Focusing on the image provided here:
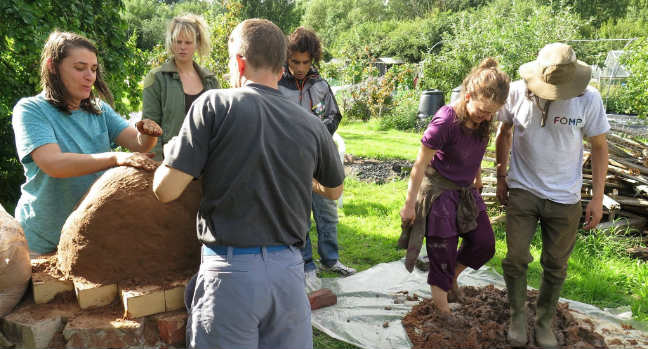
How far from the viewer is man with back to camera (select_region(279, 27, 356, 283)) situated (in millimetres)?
3777

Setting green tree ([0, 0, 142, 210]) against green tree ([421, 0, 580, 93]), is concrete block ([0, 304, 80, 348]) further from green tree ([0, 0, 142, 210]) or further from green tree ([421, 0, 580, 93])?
green tree ([421, 0, 580, 93])

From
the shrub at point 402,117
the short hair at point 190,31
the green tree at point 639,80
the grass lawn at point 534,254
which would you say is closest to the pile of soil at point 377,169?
the grass lawn at point 534,254

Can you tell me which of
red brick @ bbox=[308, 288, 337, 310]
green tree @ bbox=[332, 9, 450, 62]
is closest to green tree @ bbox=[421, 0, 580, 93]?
red brick @ bbox=[308, 288, 337, 310]

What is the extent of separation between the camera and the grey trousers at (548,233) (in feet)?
10.3

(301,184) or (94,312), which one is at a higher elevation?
(301,184)

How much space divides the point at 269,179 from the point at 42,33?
418cm

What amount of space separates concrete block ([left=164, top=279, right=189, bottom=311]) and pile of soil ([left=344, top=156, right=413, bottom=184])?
19.1 feet

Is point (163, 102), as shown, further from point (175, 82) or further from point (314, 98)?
point (314, 98)

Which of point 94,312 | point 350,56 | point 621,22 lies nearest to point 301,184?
point 94,312

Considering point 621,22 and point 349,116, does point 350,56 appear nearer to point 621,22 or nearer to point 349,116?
point 349,116

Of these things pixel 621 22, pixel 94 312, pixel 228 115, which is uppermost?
pixel 621 22

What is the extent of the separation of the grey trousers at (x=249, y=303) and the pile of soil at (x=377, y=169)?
610cm

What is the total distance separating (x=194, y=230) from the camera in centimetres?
240

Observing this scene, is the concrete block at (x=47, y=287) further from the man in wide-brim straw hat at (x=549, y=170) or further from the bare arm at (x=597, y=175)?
the bare arm at (x=597, y=175)
